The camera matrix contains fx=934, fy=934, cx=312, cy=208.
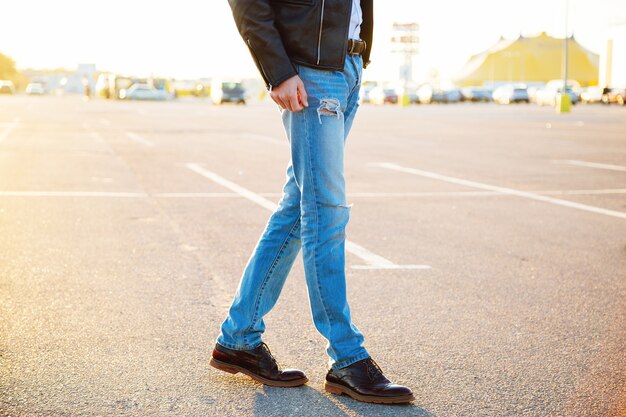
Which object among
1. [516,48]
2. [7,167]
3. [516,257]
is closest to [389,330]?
[516,257]

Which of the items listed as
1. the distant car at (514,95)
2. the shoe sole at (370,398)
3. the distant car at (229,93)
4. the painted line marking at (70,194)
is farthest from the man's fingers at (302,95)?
the distant car at (514,95)

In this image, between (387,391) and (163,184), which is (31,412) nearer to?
(387,391)

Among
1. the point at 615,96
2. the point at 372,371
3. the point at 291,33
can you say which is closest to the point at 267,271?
the point at 372,371

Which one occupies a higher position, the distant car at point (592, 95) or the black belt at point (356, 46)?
the black belt at point (356, 46)

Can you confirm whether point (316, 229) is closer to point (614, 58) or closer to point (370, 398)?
point (370, 398)

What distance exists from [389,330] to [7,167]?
9.41 m

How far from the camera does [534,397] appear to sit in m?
3.53

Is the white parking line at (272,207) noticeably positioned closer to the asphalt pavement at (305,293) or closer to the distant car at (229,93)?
the asphalt pavement at (305,293)

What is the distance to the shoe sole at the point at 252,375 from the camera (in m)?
3.62

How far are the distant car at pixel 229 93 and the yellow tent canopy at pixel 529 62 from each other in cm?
8994

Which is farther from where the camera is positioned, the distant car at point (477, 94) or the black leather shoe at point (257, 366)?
the distant car at point (477, 94)

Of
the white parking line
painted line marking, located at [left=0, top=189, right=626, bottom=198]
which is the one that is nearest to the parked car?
the white parking line

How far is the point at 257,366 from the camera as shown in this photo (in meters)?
3.66

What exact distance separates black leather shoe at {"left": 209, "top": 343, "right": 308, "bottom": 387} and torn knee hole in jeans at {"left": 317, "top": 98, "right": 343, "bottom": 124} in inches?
38.0
